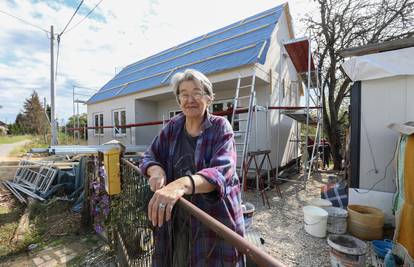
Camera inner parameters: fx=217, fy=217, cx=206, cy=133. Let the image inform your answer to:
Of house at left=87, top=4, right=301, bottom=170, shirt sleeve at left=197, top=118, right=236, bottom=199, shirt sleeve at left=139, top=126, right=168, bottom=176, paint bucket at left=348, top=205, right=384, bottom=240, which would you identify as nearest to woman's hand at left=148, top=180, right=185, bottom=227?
shirt sleeve at left=197, top=118, right=236, bottom=199

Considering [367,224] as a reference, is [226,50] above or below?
above

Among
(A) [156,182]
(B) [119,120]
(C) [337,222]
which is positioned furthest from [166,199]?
(B) [119,120]

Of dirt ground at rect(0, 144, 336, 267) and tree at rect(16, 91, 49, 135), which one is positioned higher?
tree at rect(16, 91, 49, 135)

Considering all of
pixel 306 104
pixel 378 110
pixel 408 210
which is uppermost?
pixel 306 104

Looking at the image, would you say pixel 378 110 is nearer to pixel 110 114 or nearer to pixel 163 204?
pixel 163 204

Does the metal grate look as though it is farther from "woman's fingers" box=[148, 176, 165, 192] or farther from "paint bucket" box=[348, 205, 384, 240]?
"paint bucket" box=[348, 205, 384, 240]

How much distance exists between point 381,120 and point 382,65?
89cm

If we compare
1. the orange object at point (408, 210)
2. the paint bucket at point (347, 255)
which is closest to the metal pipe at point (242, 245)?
the paint bucket at point (347, 255)

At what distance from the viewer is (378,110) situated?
367cm

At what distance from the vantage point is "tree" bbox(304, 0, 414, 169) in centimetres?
752

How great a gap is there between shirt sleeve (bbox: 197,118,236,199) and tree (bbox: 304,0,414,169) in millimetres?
7811

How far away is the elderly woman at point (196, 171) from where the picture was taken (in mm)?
1170

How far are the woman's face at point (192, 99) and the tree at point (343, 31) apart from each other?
7762 mm

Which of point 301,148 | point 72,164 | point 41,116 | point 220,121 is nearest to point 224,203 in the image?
point 220,121
